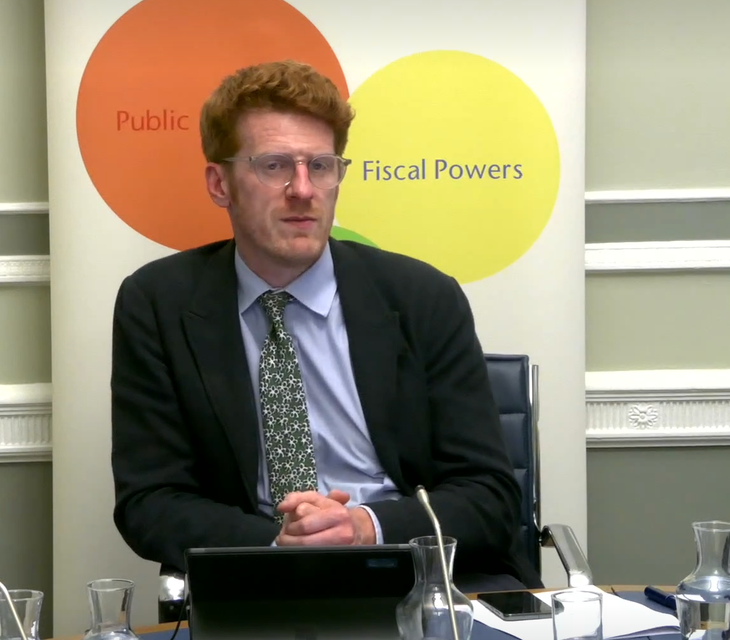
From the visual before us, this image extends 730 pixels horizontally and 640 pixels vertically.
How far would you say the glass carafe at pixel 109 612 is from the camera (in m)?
1.17

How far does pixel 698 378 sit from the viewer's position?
9.95 feet

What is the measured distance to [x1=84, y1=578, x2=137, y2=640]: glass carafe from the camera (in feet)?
3.85

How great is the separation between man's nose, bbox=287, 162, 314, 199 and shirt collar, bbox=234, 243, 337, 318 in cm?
15

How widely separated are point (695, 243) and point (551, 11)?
823 millimetres

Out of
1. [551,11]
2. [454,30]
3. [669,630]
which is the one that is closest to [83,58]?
[454,30]

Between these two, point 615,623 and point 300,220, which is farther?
point 300,220

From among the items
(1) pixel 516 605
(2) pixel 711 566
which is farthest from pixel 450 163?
(2) pixel 711 566

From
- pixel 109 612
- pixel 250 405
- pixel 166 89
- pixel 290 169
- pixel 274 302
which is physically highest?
pixel 166 89

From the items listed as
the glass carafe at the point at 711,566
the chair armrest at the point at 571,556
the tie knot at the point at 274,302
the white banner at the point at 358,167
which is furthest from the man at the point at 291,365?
the glass carafe at the point at 711,566

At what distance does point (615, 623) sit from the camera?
A: 56.4 inches

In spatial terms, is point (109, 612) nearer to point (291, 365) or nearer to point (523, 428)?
point (291, 365)

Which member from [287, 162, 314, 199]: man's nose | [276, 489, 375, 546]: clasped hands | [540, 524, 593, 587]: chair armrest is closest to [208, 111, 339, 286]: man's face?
[287, 162, 314, 199]: man's nose

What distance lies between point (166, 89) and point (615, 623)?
178cm

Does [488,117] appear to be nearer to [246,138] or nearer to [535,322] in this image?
[535,322]
